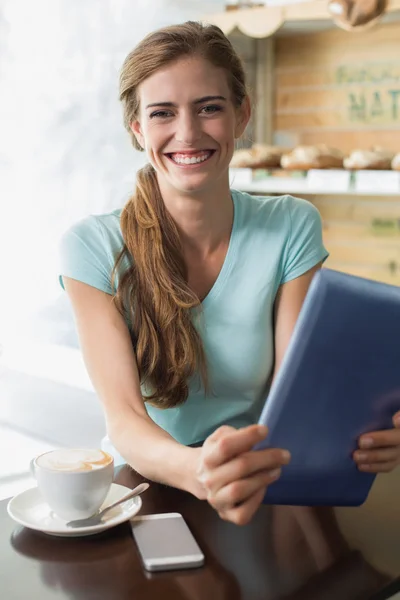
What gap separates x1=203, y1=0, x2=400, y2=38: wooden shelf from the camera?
2.61 m

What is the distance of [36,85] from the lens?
2865mm

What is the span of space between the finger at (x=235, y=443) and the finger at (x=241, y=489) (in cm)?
3

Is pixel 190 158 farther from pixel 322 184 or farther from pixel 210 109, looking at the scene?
pixel 322 184

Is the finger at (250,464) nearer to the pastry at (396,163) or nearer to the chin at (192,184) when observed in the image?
the chin at (192,184)

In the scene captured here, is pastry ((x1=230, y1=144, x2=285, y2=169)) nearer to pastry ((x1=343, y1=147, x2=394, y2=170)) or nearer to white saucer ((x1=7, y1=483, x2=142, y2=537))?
pastry ((x1=343, y1=147, x2=394, y2=170))

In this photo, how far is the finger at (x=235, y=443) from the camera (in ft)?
2.98

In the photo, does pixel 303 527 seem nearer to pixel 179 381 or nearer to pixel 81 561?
pixel 81 561

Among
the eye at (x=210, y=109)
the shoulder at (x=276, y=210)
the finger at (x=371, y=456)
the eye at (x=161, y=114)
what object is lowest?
the finger at (x=371, y=456)

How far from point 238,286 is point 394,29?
161cm

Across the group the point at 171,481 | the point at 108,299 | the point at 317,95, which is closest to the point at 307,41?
the point at 317,95

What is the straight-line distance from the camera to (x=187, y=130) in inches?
54.7

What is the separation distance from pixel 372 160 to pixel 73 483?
1.77m

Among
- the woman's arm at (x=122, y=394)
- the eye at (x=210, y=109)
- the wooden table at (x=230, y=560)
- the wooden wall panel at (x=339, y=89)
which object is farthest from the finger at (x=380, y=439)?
the wooden wall panel at (x=339, y=89)

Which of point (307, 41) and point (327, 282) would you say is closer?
point (327, 282)
